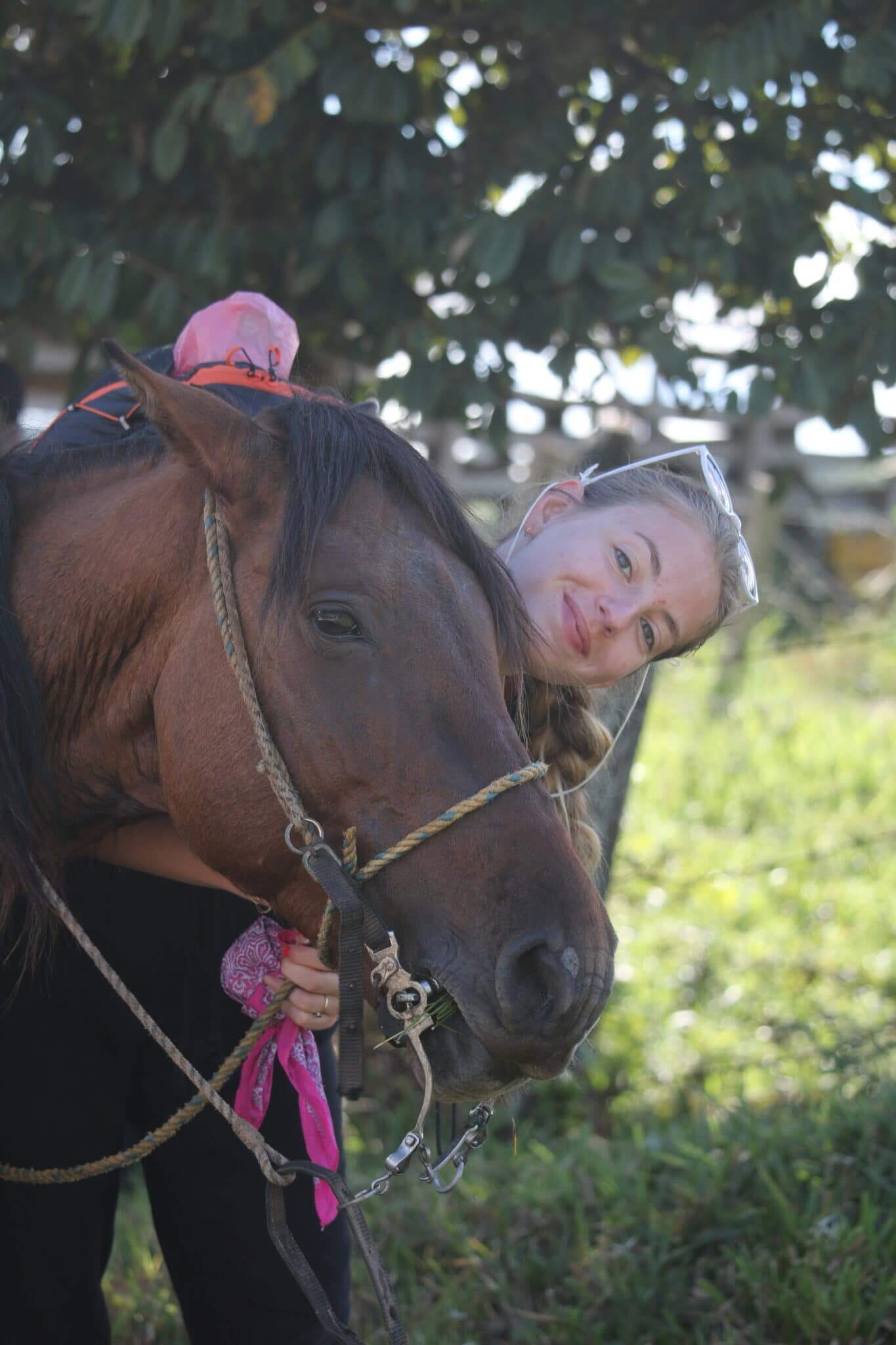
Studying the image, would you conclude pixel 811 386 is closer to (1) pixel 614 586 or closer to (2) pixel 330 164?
(1) pixel 614 586

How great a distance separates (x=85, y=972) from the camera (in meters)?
2.01

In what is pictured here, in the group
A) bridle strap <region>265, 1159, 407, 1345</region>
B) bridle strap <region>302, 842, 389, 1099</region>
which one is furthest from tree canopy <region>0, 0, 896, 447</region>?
bridle strap <region>265, 1159, 407, 1345</region>

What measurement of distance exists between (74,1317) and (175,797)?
3.41 feet

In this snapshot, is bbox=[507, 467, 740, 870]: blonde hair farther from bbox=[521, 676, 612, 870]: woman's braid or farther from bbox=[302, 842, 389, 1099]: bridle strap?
bbox=[302, 842, 389, 1099]: bridle strap

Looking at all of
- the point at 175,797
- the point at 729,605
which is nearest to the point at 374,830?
the point at 175,797

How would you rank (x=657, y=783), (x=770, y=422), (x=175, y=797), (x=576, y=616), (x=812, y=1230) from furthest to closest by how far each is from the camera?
(x=770, y=422)
(x=657, y=783)
(x=812, y=1230)
(x=576, y=616)
(x=175, y=797)

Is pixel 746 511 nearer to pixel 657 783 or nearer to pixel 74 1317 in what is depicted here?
pixel 657 783

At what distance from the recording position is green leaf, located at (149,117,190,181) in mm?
2908

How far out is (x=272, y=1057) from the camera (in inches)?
80.2

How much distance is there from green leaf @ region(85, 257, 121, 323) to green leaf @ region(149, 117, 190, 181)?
0.90 feet

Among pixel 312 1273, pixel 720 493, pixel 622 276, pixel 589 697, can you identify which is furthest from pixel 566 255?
pixel 312 1273

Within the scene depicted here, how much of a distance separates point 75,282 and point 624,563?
5.65 feet

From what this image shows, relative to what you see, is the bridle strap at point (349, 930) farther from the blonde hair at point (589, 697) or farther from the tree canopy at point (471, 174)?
the tree canopy at point (471, 174)

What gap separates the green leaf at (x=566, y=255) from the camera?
2.95 metres
